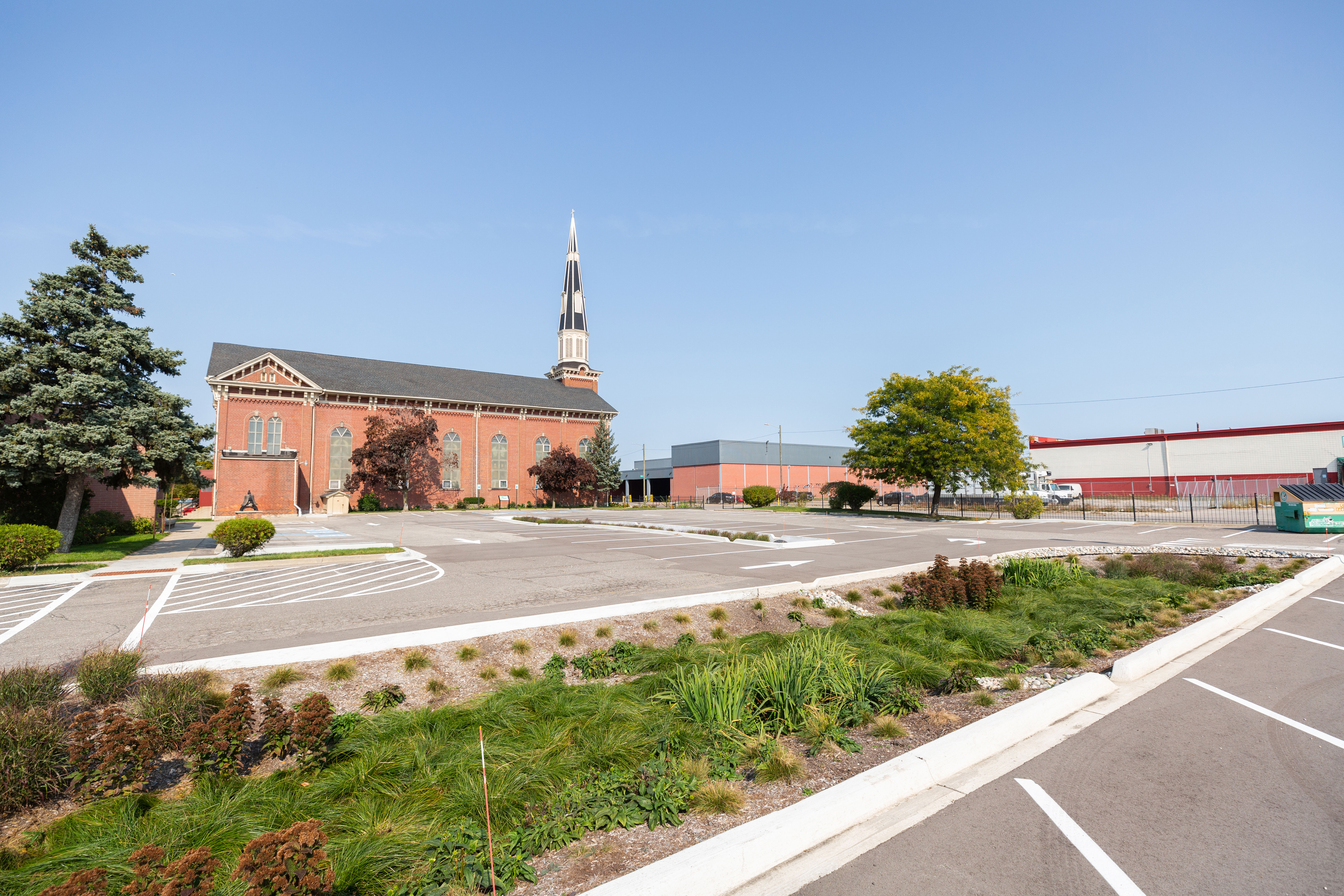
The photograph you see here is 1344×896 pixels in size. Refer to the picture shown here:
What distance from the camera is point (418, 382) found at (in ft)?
181

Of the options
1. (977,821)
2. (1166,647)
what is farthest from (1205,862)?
(1166,647)

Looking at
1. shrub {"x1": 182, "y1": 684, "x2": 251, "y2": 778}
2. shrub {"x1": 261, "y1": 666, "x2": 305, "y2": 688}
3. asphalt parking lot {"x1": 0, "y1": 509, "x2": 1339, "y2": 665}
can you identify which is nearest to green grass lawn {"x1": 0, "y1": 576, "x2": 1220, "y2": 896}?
shrub {"x1": 182, "y1": 684, "x2": 251, "y2": 778}

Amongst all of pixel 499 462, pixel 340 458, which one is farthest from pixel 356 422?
pixel 499 462

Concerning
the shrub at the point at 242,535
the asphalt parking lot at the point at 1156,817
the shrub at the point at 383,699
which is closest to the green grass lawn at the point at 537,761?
the shrub at the point at 383,699

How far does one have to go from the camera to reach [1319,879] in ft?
10.3

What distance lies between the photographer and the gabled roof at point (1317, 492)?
23219 mm

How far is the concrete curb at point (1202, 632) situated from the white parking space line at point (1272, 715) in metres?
0.44

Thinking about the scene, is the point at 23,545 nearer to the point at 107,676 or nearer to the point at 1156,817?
Answer: the point at 107,676

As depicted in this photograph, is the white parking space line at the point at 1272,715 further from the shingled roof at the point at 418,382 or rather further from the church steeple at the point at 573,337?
the church steeple at the point at 573,337

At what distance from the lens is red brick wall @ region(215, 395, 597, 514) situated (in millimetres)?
41219

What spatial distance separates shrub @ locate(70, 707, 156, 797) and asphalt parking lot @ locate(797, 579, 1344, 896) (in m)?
4.64

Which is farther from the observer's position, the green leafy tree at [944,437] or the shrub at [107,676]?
the green leafy tree at [944,437]

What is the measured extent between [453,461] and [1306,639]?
51.9 metres

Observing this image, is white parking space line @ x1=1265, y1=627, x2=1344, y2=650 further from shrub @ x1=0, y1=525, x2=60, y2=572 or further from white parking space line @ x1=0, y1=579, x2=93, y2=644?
shrub @ x1=0, y1=525, x2=60, y2=572
